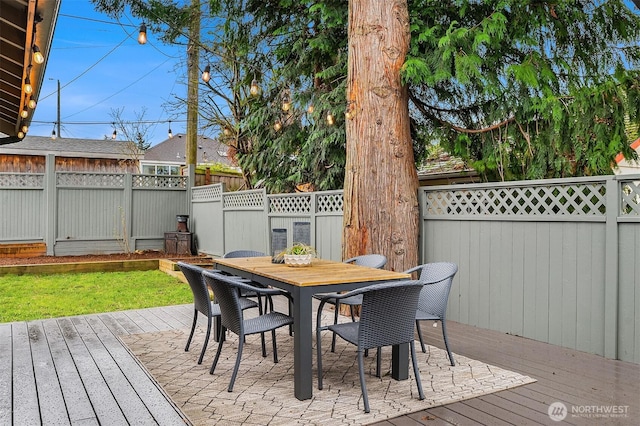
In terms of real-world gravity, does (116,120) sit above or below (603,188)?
above

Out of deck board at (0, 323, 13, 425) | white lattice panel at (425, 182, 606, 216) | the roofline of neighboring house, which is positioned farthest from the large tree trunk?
the roofline of neighboring house

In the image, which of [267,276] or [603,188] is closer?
[267,276]

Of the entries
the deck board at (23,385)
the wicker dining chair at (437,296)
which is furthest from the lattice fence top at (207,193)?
the wicker dining chair at (437,296)

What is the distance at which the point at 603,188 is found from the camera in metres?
3.82

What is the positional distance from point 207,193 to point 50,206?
331 cm

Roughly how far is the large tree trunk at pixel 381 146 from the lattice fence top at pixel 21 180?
7870mm

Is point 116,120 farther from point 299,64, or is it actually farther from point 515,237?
point 515,237

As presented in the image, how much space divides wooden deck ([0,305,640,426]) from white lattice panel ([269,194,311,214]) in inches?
117

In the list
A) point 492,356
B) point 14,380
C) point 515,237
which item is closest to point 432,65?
point 515,237

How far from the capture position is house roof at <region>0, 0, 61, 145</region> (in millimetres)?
4534

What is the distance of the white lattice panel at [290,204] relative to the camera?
7078 millimetres

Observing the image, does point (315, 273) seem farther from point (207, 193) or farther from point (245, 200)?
point (207, 193)

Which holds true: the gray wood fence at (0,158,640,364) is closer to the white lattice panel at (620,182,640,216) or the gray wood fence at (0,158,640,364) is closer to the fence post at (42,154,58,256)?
the white lattice panel at (620,182,640,216)

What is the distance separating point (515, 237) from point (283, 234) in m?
3.78
